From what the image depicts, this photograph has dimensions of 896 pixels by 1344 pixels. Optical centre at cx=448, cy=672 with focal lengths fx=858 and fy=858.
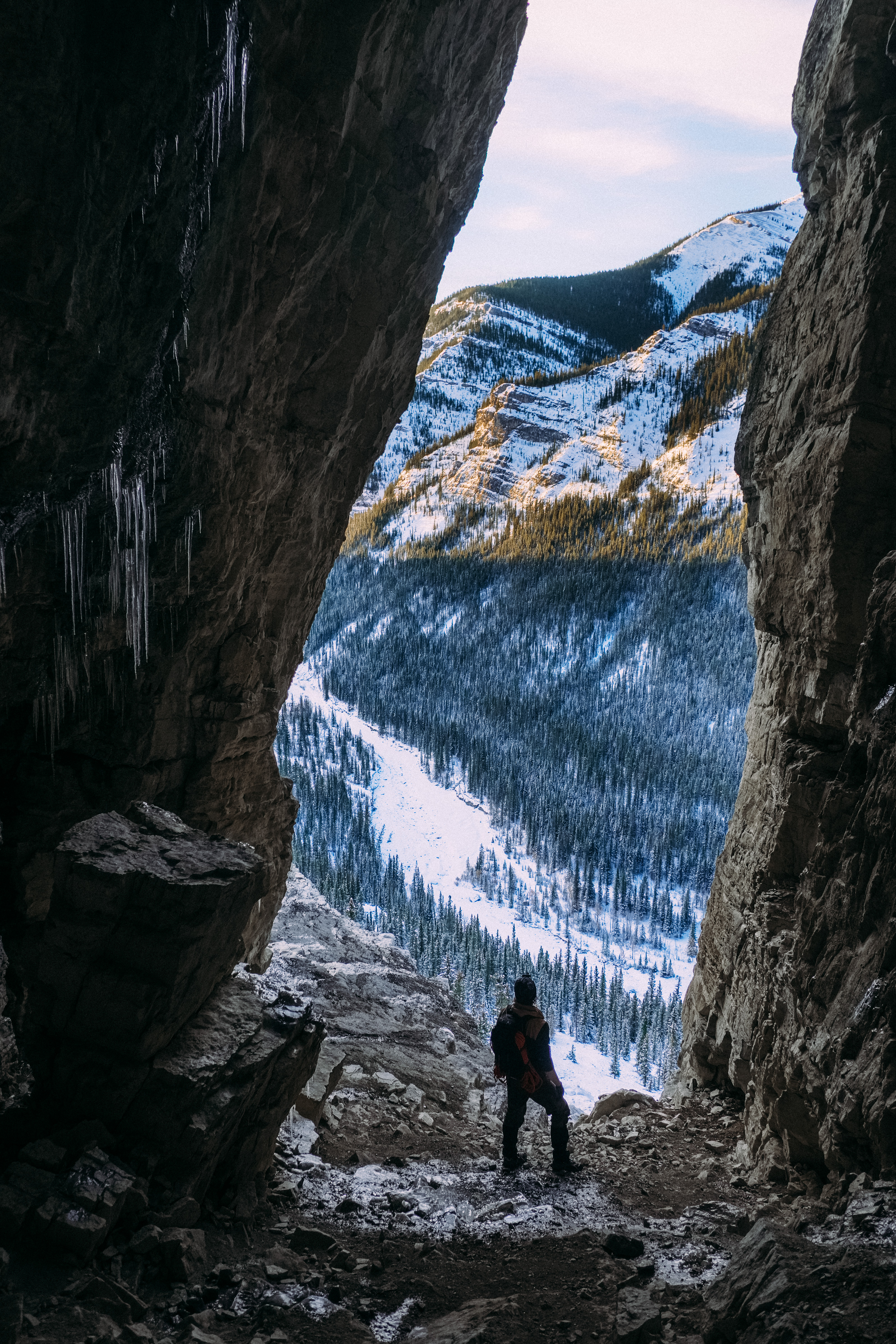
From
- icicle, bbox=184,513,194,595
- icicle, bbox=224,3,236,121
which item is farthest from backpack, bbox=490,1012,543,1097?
icicle, bbox=224,3,236,121

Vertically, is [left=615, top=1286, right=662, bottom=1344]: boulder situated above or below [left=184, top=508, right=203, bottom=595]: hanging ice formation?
below

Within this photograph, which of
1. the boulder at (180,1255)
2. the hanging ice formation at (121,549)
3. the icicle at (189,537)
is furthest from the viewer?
the icicle at (189,537)

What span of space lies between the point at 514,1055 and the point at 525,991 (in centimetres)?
66

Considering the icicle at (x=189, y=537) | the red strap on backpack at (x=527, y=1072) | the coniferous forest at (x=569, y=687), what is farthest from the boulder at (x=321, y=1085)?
the coniferous forest at (x=569, y=687)

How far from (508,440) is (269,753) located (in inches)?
5706

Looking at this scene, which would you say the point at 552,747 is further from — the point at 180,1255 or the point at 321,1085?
the point at 180,1255

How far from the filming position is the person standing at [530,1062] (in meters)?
9.16

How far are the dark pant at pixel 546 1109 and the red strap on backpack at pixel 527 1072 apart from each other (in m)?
0.07

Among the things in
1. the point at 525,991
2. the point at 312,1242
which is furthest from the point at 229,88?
the point at 312,1242

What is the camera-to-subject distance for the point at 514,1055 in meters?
9.16

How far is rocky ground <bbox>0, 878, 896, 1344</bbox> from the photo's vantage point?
16.7 feet

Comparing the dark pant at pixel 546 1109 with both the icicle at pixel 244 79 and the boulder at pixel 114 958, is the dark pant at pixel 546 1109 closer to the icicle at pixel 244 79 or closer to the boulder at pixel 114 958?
the boulder at pixel 114 958

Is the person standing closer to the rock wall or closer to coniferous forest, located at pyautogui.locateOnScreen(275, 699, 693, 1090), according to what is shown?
the rock wall

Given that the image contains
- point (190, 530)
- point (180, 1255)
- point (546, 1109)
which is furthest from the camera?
point (190, 530)
